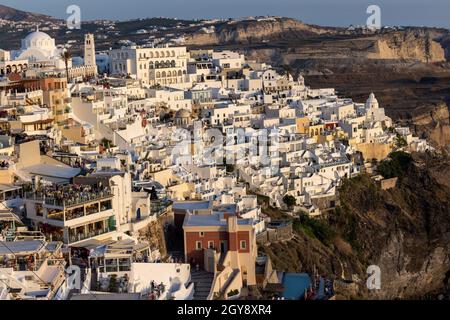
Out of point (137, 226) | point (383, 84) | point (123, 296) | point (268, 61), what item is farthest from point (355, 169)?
point (268, 61)

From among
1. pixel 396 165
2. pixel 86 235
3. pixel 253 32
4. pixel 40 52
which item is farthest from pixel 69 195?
pixel 253 32

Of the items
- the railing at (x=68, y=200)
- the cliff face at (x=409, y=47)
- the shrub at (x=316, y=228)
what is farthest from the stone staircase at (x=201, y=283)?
the cliff face at (x=409, y=47)

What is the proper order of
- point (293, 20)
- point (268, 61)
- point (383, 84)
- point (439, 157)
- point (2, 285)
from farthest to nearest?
1. point (293, 20)
2. point (268, 61)
3. point (383, 84)
4. point (439, 157)
5. point (2, 285)

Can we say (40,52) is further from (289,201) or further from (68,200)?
(68,200)

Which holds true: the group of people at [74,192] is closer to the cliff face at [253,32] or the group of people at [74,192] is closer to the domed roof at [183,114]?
the domed roof at [183,114]

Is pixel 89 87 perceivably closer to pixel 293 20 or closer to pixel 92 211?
pixel 92 211

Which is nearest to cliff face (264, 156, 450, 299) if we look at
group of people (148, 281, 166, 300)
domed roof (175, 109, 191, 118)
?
domed roof (175, 109, 191, 118)
